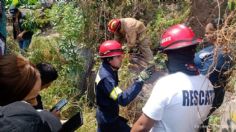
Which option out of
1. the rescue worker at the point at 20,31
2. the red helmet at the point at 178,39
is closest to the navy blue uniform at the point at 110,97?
the red helmet at the point at 178,39

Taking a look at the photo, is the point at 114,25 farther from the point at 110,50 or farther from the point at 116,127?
the point at 116,127

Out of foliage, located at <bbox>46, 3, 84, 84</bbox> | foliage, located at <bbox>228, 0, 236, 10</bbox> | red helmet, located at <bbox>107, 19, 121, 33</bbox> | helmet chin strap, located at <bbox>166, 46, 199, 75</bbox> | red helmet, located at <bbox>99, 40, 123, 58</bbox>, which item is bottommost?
foliage, located at <bbox>46, 3, 84, 84</bbox>

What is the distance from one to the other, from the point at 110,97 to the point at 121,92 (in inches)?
4.6

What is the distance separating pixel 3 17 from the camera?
4.47 metres

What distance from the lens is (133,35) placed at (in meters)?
6.89

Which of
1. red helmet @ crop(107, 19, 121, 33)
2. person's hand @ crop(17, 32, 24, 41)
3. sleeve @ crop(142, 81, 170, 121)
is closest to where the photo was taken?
sleeve @ crop(142, 81, 170, 121)

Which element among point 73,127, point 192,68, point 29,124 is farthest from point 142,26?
point 29,124

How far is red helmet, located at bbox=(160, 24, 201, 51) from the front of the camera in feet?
9.37

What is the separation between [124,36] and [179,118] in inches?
168

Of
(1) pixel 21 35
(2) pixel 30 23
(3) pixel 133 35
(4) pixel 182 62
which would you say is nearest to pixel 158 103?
(4) pixel 182 62

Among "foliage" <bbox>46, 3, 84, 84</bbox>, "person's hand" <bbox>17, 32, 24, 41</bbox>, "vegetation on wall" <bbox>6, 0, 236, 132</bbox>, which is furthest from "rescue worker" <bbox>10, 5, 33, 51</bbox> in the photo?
"foliage" <bbox>46, 3, 84, 84</bbox>

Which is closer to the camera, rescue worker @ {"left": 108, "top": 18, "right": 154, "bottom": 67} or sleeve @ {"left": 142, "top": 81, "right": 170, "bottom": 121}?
sleeve @ {"left": 142, "top": 81, "right": 170, "bottom": 121}

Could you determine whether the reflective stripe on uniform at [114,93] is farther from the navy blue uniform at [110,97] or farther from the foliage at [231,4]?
the foliage at [231,4]

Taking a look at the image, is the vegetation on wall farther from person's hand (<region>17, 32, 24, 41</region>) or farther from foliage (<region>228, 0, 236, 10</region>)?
foliage (<region>228, 0, 236, 10</region>)
